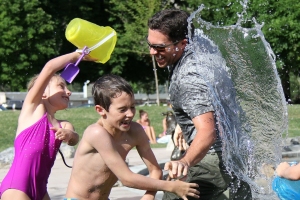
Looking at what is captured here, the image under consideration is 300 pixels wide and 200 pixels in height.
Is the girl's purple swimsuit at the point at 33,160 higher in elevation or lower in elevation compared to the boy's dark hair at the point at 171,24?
lower

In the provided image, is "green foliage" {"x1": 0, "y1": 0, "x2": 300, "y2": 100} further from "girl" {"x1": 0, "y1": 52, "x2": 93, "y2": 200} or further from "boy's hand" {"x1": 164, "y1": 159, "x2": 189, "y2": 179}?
"boy's hand" {"x1": 164, "y1": 159, "x2": 189, "y2": 179}

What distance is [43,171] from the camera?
452cm

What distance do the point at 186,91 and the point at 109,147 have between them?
0.58m

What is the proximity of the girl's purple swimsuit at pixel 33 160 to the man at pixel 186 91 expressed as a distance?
92cm

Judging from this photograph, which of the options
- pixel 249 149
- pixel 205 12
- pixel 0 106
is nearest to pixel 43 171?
pixel 249 149

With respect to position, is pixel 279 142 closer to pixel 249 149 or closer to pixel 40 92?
pixel 249 149

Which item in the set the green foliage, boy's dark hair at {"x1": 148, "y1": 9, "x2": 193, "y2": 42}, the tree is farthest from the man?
the tree

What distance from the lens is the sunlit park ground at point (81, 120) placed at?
18.1 m

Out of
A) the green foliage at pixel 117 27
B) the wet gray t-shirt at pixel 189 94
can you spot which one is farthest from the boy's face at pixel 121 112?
the green foliage at pixel 117 27

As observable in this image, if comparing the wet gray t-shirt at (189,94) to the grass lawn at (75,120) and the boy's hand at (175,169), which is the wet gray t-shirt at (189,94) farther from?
the grass lawn at (75,120)

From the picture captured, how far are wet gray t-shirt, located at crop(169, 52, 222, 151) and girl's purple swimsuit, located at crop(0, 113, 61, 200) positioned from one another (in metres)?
1.00

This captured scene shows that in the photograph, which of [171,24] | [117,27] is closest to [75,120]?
[117,27]

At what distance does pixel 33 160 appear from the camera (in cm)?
446

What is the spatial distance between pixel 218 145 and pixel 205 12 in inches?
1145
